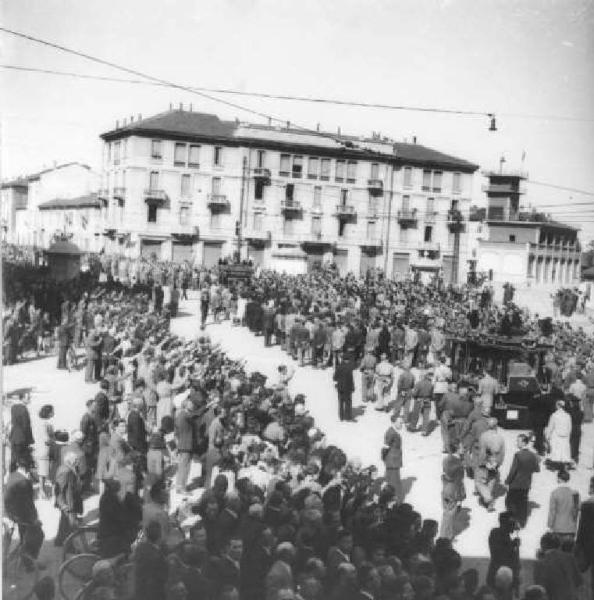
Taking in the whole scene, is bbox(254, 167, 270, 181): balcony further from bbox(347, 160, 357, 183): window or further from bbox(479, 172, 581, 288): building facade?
bbox(479, 172, 581, 288): building facade

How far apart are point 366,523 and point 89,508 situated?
3964mm

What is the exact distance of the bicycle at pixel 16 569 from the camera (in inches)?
281

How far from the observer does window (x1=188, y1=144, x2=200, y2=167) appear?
3400cm

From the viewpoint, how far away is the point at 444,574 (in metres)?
6.56

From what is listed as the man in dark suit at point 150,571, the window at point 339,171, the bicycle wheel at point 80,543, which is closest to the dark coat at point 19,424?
the bicycle wheel at point 80,543

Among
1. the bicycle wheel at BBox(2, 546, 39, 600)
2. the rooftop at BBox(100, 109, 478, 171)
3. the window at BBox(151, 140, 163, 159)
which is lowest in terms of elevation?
the bicycle wheel at BBox(2, 546, 39, 600)

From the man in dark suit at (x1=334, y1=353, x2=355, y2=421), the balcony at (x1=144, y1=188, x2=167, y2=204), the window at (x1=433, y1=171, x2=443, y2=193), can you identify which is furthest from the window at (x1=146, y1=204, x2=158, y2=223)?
the man in dark suit at (x1=334, y1=353, x2=355, y2=421)

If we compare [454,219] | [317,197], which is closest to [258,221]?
[317,197]

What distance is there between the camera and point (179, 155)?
112 feet

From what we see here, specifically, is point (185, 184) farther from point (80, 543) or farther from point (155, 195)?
point (80, 543)

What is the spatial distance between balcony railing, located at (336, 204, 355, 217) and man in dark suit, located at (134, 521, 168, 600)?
1314 inches

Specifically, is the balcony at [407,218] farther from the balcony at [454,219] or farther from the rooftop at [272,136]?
the rooftop at [272,136]

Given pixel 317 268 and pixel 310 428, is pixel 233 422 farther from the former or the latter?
pixel 317 268

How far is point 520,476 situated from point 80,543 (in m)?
5.49
